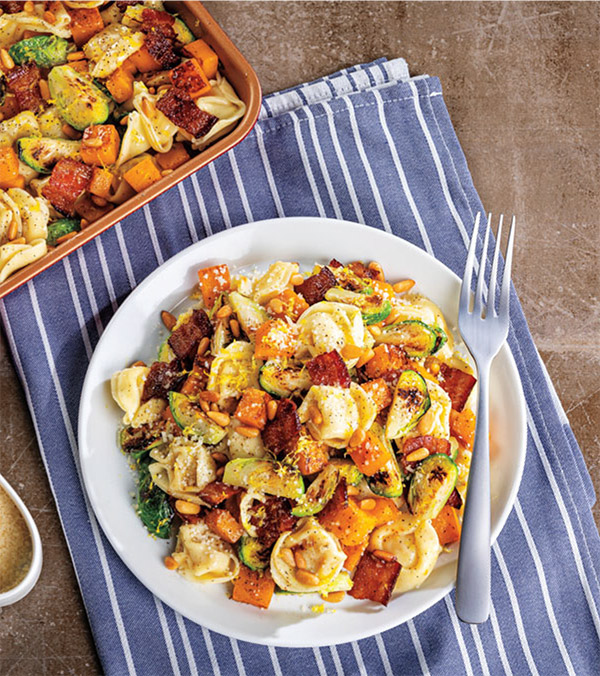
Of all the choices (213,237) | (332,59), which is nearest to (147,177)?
(213,237)

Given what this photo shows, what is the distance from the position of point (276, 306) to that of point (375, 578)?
46.1 inches

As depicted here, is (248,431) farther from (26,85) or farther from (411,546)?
(26,85)

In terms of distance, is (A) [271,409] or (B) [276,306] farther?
(B) [276,306]

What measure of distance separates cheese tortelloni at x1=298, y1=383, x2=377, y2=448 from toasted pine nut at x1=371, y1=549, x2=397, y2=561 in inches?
19.0

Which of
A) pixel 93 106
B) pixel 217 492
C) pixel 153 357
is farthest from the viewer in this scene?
pixel 153 357

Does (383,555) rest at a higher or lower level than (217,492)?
lower

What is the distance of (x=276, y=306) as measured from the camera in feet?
9.98

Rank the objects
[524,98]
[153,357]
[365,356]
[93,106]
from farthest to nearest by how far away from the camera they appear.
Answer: [524,98]
[153,357]
[93,106]
[365,356]

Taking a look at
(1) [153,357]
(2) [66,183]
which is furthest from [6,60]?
(1) [153,357]

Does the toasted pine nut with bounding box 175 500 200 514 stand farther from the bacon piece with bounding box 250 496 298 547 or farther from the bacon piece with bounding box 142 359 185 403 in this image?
the bacon piece with bounding box 142 359 185 403

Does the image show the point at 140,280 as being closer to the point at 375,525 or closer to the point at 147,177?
the point at 147,177

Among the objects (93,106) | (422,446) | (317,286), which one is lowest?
(422,446)

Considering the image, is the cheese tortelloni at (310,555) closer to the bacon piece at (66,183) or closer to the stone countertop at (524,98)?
the stone countertop at (524,98)

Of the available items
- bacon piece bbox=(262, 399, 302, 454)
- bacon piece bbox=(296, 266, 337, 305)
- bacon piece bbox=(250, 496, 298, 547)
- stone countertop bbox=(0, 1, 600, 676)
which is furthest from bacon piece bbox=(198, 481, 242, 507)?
stone countertop bbox=(0, 1, 600, 676)
